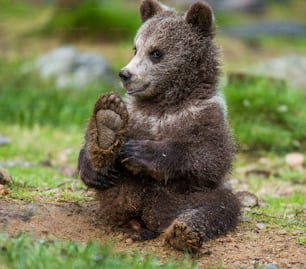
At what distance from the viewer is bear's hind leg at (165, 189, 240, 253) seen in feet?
17.5

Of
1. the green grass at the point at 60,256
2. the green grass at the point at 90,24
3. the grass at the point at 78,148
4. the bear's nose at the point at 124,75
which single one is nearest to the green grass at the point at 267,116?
the grass at the point at 78,148

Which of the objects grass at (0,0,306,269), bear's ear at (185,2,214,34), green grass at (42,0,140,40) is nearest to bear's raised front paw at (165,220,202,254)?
grass at (0,0,306,269)

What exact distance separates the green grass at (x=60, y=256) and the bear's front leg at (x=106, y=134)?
2.76 feet

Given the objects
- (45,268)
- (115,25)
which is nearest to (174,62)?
(45,268)

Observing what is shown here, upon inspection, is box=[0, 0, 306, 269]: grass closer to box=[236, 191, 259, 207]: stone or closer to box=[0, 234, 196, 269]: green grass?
box=[0, 234, 196, 269]: green grass

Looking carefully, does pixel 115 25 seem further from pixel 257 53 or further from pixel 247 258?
pixel 247 258

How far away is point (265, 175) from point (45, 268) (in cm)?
576

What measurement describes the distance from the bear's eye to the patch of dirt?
1.24 meters

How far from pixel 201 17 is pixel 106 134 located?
50.8 inches

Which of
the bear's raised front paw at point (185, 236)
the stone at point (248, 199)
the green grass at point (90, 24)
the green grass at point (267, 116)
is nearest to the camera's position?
the bear's raised front paw at point (185, 236)

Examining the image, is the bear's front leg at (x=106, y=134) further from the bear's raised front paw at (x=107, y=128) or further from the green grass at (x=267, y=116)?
the green grass at (x=267, y=116)

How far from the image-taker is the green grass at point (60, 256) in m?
4.46

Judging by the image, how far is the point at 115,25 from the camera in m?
19.0

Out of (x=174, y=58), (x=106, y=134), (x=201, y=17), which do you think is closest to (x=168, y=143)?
(x=106, y=134)
